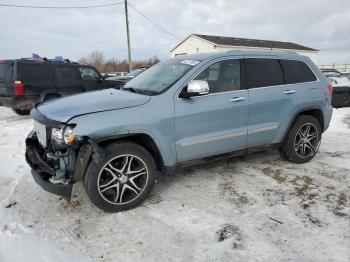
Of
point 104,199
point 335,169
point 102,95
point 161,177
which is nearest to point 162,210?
point 104,199

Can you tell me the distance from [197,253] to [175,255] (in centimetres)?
20

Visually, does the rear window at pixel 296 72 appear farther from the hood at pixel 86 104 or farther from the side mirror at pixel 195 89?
the hood at pixel 86 104

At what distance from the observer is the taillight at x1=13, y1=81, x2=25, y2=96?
28.1 ft

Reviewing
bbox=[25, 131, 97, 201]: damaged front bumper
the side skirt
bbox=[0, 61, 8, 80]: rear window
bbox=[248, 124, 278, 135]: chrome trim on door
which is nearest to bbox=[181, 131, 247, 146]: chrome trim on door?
bbox=[248, 124, 278, 135]: chrome trim on door

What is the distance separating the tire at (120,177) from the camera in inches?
132

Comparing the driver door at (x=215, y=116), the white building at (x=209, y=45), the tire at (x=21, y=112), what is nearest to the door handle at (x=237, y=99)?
the driver door at (x=215, y=116)

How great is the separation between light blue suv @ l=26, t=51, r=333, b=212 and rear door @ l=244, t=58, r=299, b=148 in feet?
0.05

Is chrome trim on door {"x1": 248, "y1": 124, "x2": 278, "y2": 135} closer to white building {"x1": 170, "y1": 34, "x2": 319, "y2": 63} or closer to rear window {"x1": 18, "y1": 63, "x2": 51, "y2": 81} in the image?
rear window {"x1": 18, "y1": 63, "x2": 51, "y2": 81}

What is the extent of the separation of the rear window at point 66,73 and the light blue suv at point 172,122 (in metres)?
5.80

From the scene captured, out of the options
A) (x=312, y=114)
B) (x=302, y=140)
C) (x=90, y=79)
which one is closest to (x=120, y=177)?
(x=302, y=140)

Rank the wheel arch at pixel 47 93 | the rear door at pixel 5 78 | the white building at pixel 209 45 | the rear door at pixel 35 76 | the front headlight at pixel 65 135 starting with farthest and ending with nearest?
the white building at pixel 209 45 < the wheel arch at pixel 47 93 < the rear door at pixel 35 76 < the rear door at pixel 5 78 < the front headlight at pixel 65 135

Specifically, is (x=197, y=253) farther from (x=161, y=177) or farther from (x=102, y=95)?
(x=102, y=95)

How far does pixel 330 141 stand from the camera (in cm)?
655

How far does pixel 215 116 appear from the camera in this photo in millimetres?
4031
